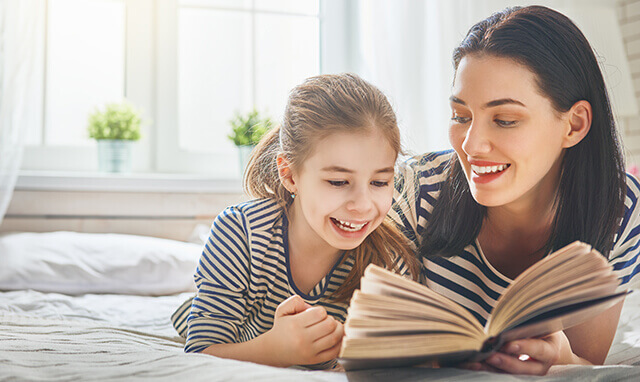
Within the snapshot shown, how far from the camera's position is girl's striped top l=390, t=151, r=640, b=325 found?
3.56 ft

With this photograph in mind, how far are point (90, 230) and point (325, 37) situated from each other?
4.11ft

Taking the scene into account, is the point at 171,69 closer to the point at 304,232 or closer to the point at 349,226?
the point at 304,232

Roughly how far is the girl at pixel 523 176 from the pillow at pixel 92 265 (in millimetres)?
1000

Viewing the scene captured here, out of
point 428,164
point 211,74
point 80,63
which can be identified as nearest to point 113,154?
point 80,63

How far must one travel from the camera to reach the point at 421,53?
2.52m

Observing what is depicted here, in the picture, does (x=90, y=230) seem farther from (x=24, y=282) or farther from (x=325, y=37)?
(x=325, y=37)

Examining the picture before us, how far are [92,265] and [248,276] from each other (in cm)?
98

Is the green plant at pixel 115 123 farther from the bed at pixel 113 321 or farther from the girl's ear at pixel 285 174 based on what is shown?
the girl's ear at pixel 285 174

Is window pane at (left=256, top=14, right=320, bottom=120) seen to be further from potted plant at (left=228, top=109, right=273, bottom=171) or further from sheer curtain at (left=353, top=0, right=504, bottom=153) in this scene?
sheer curtain at (left=353, top=0, right=504, bottom=153)

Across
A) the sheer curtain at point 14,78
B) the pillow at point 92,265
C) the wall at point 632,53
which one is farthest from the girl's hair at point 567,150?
the wall at point 632,53

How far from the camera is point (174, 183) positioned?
95.9 inches

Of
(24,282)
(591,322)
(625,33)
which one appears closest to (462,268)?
(591,322)

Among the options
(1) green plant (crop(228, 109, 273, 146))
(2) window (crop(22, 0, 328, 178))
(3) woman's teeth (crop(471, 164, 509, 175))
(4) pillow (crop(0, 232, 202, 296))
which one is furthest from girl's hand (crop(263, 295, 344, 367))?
(2) window (crop(22, 0, 328, 178))

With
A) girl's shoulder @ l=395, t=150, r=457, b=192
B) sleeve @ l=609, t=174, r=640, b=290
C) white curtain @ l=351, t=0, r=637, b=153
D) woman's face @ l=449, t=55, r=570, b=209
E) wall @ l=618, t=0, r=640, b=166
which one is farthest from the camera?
wall @ l=618, t=0, r=640, b=166
